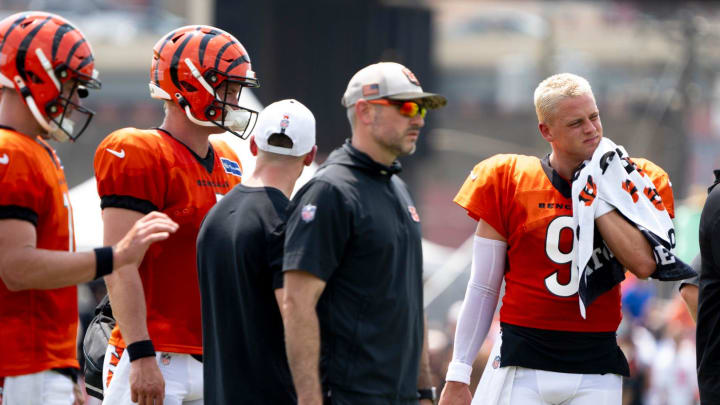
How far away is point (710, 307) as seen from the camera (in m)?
4.93

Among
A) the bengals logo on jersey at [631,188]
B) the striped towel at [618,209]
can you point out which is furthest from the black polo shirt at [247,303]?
the bengals logo on jersey at [631,188]

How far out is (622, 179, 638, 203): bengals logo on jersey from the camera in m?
4.91

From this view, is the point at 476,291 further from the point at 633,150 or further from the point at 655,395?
the point at 633,150

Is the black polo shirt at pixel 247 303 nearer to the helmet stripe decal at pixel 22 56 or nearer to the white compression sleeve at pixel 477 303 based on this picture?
the helmet stripe decal at pixel 22 56

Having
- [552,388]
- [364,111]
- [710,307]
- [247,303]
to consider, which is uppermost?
[364,111]

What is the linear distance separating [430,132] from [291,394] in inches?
423

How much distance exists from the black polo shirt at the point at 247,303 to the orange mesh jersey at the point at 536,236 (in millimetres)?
948

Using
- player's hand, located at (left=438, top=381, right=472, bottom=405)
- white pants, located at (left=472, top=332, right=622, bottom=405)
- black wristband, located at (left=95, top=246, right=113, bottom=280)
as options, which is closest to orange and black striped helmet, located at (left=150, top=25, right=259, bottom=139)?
black wristband, located at (left=95, top=246, right=113, bottom=280)

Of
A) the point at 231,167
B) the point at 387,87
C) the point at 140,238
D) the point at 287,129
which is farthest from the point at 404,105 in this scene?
the point at 231,167

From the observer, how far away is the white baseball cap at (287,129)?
4570mm

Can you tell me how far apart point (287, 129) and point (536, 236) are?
116cm

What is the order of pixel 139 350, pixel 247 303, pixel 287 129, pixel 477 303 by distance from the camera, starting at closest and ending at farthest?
pixel 247 303 → pixel 287 129 → pixel 139 350 → pixel 477 303

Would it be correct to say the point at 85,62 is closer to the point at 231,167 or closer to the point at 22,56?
the point at 22,56

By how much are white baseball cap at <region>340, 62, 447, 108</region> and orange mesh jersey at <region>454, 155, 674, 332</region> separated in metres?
0.78
